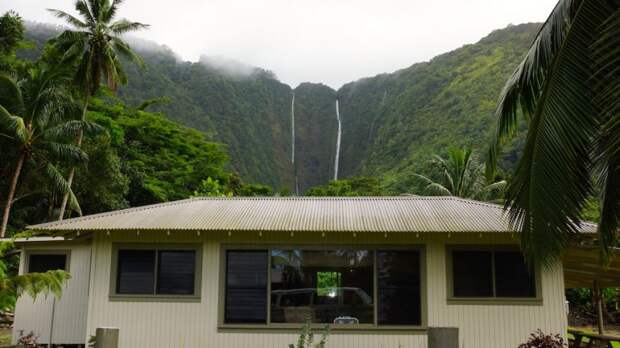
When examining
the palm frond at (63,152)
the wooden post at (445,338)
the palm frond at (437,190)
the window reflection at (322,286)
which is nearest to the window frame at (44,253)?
the window reflection at (322,286)

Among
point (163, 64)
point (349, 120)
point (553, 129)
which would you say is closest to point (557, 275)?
point (553, 129)

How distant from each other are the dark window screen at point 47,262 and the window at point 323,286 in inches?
169

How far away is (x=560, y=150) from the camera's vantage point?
536 cm

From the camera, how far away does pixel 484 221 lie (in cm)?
1114

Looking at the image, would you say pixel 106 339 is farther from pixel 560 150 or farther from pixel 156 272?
pixel 156 272

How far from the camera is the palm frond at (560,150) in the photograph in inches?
211

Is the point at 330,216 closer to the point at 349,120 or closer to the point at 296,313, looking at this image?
the point at 296,313

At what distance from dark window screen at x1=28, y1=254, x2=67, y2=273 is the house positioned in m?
2.02

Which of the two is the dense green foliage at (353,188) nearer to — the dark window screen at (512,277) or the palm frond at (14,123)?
the palm frond at (14,123)

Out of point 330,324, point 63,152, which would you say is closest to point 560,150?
point 330,324

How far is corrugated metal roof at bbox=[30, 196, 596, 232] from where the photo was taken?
10828 mm

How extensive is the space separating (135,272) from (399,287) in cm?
533

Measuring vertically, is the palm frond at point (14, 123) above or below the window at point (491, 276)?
above

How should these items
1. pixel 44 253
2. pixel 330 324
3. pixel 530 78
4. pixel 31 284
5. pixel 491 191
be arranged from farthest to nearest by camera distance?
pixel 491 191, pixel 44 253, pixel 330 324, pixel 31 284, pixel 530 78
